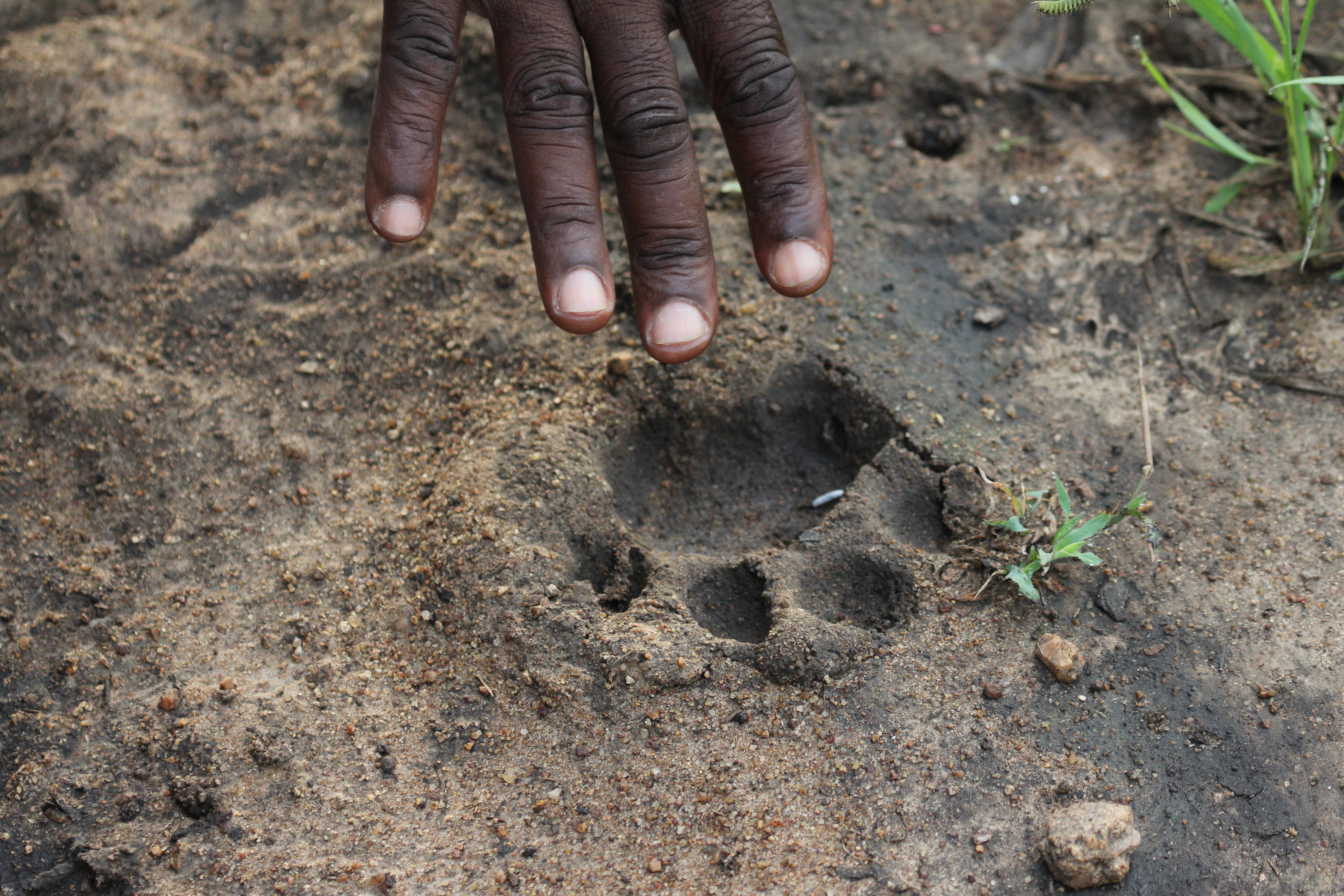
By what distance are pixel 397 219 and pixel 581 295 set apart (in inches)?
13.0

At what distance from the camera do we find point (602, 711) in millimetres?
1535

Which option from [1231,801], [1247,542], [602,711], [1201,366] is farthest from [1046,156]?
[602,711]

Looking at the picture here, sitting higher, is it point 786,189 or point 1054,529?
point 786,189

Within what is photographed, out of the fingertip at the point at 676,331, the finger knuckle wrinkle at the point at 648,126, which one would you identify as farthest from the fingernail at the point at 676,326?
the finger knuckle wrinkle at the point at 648,126

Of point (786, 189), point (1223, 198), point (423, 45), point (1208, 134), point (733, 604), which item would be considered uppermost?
point (423, 45)

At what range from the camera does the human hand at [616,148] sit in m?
1.42

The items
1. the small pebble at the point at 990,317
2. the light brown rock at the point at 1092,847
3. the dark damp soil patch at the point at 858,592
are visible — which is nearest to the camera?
the light brown rock at the point at 1092,847

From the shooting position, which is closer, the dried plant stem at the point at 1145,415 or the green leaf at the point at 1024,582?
the green leaf at the point at 1024,582

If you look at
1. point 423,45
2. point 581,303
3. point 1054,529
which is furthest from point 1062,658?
point 423,45

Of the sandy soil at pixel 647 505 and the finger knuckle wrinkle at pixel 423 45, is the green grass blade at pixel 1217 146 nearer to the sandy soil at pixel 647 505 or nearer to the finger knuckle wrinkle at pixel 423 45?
the sandy soil at pixel 647 505

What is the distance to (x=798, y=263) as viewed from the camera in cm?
147

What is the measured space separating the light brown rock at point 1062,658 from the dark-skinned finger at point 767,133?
0.73 m

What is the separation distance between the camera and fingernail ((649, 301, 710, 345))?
4.62 feet

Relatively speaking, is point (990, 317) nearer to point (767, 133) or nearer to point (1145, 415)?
point (1145, 415)
